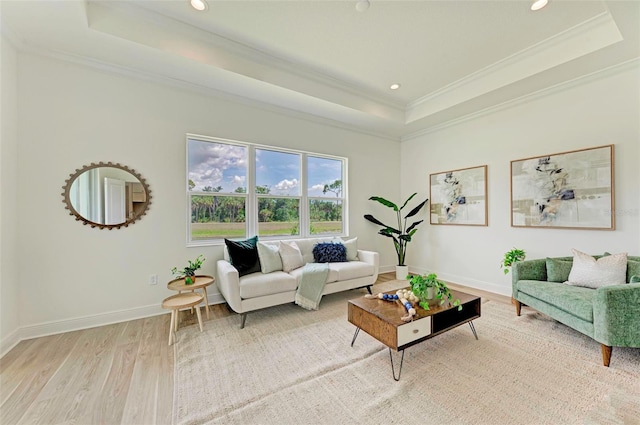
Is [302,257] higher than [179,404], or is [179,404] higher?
[302,257]

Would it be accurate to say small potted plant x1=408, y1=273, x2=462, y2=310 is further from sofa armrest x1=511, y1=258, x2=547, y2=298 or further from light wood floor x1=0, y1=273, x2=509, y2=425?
light wood floor x1=0, y1=273, x2=509, y2=425

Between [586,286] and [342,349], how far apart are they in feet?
8.45

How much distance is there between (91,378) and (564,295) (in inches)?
162

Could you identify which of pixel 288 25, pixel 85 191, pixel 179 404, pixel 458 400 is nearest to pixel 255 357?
pixel 179 404

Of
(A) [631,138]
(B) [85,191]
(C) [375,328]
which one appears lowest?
(C) [375,328]

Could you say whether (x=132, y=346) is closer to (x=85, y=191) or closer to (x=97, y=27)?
(x=85, y=191)

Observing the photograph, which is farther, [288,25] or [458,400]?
[288,25]

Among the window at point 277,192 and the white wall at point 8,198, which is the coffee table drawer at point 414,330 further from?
the white wall at point 8,198

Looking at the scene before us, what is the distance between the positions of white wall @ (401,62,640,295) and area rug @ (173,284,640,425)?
1.26 m

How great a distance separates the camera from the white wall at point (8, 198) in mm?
2191

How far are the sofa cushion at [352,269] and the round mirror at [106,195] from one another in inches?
100

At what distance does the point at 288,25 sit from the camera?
98.9 inches

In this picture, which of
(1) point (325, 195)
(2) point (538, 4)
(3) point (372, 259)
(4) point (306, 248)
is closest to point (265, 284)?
(4) point (306, 248)

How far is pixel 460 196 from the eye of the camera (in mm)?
4262
